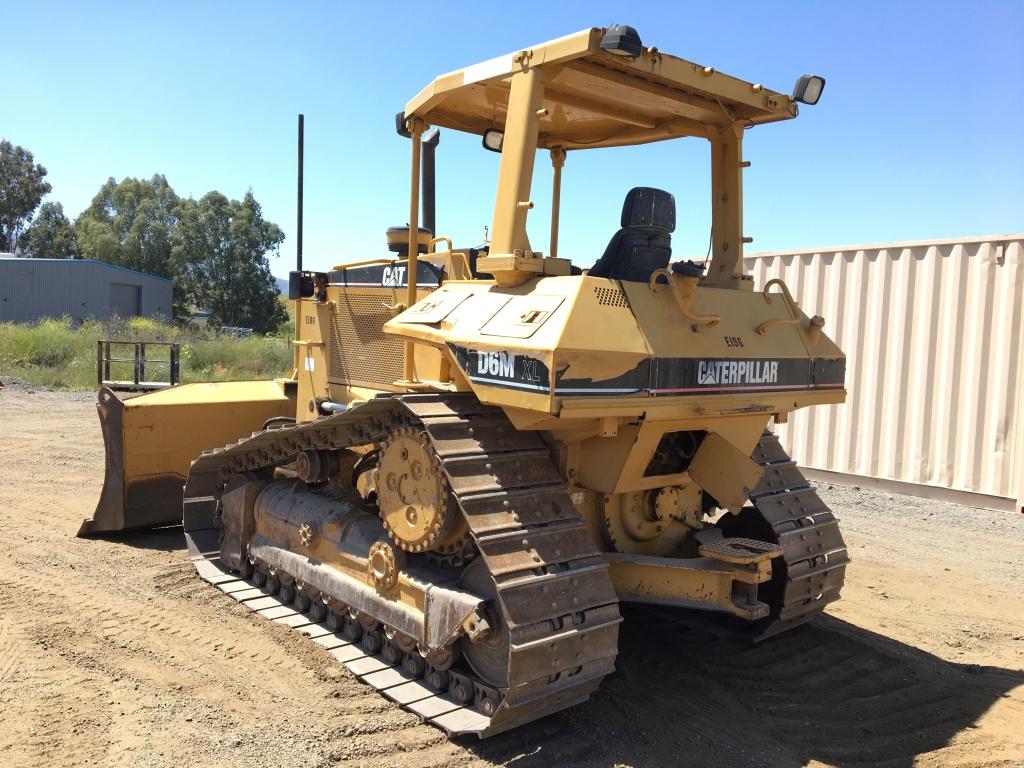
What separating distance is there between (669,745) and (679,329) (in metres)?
1.99

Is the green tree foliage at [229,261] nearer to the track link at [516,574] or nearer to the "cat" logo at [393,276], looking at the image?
the "cat" logo at [393,276]

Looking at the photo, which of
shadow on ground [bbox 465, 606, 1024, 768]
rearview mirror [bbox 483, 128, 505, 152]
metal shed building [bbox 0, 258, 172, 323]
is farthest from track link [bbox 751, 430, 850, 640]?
metal shed building [bbox 0, 258, 172, 323]

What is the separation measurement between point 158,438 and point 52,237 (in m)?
49.9

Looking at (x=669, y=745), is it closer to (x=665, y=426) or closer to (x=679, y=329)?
(x=665, y=426)

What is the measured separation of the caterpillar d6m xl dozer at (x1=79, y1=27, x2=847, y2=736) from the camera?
3684 millimetres

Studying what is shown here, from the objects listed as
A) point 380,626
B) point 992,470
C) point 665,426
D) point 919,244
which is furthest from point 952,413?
point 380,626

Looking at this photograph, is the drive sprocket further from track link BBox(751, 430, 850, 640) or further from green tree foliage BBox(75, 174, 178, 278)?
green tree foliage BBox(75, 174, 178, 278)

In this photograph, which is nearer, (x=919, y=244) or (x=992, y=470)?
(x=992, y=470)

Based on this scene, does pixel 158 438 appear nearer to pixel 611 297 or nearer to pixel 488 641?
pixel 488 641

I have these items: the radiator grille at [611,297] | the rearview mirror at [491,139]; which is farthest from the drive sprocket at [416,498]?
the rearview mirror at [491,139]

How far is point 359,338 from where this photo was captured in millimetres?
6035

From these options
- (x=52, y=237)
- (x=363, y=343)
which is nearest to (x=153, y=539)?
(x=363, y=343)

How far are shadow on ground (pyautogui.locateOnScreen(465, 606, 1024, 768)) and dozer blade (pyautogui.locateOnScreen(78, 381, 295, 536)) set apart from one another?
4.06 meters

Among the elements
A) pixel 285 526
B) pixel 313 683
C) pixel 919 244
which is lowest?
pixel 313 683
